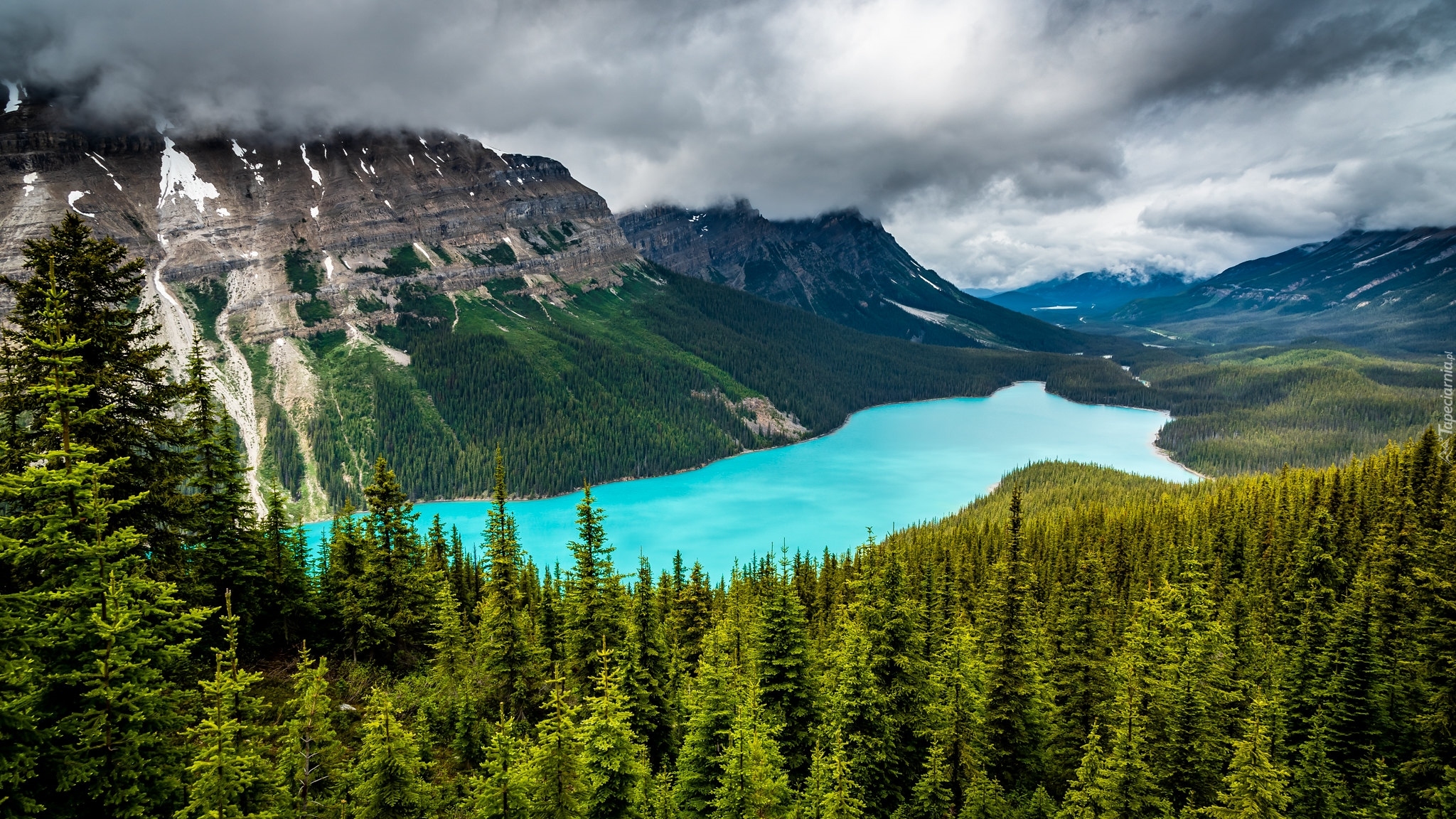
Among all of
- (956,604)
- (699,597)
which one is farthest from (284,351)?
(956,604)

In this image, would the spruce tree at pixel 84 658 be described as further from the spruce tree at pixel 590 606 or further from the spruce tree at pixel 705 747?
the spruce tree at pixel 590 606

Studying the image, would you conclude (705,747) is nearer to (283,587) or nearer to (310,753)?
(310,753)

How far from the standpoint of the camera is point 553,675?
30.9 meters

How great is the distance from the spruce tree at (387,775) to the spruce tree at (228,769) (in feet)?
8.65

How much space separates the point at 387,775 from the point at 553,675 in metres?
13.5

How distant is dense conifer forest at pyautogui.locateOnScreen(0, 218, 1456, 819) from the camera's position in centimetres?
1352

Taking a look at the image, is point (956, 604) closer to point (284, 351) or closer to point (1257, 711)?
point (1257, 711)

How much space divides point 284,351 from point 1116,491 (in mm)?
216369

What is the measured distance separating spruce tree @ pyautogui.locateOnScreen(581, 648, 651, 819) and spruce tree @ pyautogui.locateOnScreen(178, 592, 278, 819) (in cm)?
761

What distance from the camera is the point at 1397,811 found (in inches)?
977

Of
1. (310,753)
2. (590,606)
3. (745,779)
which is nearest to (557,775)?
(745,779)

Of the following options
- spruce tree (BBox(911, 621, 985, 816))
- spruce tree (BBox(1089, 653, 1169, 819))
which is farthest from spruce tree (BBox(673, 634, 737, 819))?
spruce tree (BBox(1089, 653, 1169, 819))

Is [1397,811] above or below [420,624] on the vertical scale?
below

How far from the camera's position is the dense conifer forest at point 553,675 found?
1352 cm
